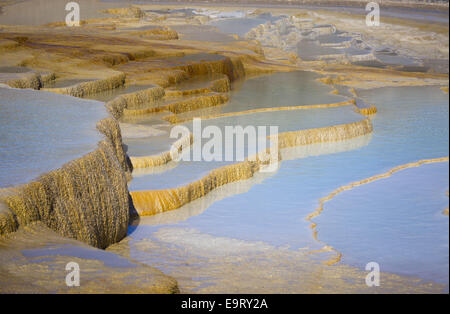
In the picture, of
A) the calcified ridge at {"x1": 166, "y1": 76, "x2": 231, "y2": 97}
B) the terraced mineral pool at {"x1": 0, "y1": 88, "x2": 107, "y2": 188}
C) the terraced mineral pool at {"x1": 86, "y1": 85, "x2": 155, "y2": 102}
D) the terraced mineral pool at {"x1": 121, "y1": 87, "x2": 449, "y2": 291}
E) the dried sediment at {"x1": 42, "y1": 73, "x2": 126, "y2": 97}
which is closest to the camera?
the terraced mineral pool at {"x1": 0, "y1": 88, "x2": 107, "y2": 188}

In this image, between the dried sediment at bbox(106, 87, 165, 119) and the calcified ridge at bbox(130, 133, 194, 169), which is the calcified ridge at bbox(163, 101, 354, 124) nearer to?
the dried sediment at bbox(106, 87, 165, 119)

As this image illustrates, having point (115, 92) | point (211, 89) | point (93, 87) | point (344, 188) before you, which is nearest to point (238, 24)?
point (211, 89)

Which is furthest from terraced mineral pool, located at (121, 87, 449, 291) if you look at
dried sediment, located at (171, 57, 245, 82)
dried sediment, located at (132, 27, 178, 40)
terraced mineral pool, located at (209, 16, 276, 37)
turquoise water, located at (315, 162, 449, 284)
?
terraced mineral pool, located at (209, 16, 276, 37)

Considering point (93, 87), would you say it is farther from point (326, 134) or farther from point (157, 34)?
point (157, 34)

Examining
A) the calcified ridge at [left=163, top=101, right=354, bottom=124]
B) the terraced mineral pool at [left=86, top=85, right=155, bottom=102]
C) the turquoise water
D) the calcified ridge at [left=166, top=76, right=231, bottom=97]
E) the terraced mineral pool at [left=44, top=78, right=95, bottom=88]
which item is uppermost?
the terraced mineral pool at [left=44, top=78, right=95, bottom=88]

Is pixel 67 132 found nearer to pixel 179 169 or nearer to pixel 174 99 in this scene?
pixel 179 169

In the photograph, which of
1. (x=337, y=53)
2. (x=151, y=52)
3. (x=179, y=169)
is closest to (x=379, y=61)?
(x=337, y=53)
